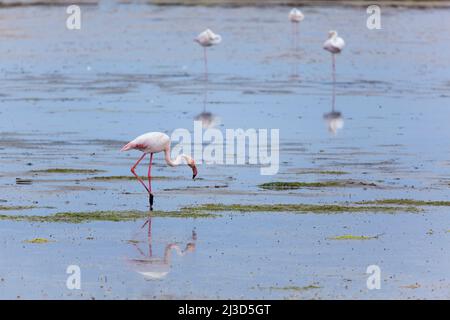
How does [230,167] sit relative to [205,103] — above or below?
below

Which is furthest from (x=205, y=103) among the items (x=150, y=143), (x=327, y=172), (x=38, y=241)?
(x=38, y=241)

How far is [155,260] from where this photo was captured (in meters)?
16.2

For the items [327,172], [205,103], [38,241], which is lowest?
[38,241]

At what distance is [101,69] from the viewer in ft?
144

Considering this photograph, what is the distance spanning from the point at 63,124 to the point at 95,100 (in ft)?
15.5

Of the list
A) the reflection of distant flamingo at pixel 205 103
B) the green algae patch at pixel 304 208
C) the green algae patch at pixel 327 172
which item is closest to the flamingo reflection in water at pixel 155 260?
the green algae patch at pixel 304 208

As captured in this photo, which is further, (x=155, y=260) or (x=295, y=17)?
(x=295, y=17)

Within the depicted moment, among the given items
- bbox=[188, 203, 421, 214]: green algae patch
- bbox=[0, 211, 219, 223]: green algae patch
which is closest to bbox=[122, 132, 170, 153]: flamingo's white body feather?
bbox=[188, 203, 421, 214]: green algae patch

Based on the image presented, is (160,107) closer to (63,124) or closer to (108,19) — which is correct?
(63,124)

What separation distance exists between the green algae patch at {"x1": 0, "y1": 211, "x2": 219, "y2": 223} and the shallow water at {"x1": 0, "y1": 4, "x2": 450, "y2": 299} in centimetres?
33

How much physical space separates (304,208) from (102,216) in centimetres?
307

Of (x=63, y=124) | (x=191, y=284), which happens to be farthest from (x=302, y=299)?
(x=63, y=124)

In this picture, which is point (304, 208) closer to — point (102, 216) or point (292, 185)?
point (292, 185)

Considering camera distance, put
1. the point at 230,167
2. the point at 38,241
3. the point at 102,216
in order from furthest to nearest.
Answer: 1. the point at 230,167
2. the point at 102,216
3. the point at 38,241
